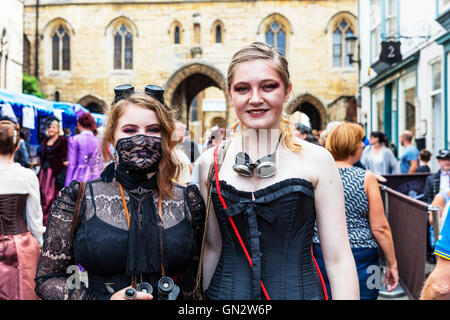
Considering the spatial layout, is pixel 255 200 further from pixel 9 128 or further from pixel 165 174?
pixel 9 128

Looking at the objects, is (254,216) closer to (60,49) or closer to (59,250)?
(59,250)

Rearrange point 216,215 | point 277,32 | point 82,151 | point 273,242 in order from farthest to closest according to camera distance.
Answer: point 277,32
point 82,151
point 216,215
point 273,242

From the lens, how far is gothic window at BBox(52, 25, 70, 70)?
23469 millimetres

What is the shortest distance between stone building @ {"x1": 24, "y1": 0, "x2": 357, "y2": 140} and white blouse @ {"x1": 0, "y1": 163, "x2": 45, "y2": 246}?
18.0 m

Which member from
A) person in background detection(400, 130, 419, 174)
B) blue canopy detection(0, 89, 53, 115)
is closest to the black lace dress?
blue canopy detection(0, 89, 53, 115)

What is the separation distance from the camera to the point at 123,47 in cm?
2328

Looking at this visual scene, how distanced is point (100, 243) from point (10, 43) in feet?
48.5

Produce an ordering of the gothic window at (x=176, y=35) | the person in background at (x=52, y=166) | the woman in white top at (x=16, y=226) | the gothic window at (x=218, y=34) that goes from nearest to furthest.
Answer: the woman in white top at (x=16, y=226) → the person in background at (x=52, y=166) → the gothic window at (x=218, y=34) → the gothic window at (x=176, y=35)

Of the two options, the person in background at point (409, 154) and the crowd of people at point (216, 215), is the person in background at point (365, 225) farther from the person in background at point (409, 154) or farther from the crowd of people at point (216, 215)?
the person in background at point (409, 154)

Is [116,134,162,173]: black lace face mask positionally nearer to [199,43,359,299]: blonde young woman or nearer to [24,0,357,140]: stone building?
[199,43,359,299]: blonde young woman

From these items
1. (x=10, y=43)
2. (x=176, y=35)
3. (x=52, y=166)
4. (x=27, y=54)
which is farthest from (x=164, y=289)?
(x=27, y=54)

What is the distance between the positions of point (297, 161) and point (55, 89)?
76.9ft

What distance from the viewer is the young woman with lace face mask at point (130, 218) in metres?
1.78

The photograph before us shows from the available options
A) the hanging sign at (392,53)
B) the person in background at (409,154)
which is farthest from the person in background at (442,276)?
the hanging sign at (392,53)
